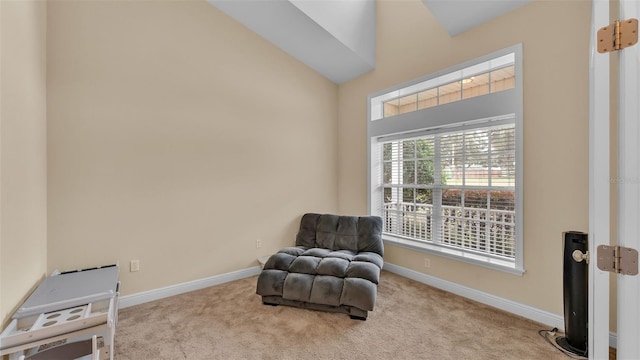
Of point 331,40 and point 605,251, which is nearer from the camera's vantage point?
point 605,251

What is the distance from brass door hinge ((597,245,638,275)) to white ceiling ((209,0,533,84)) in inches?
93.5

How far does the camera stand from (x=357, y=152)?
12.8 feet

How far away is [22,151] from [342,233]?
9.35ft

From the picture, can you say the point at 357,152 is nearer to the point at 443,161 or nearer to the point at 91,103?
the point at 443,161

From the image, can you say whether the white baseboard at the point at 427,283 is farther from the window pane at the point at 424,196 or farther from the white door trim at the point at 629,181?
the white door trim at the point at 629,181

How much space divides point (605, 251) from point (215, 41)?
11.9 ft

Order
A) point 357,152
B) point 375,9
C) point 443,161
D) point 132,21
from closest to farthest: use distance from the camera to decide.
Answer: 1. point 132,21
2. point 443,161
3. point 375,9
4. point 357,152

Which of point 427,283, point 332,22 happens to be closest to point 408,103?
point 332,22

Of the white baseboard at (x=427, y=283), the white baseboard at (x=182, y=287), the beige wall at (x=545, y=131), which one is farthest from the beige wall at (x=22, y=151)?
the beige wall at (x=545, y=131)

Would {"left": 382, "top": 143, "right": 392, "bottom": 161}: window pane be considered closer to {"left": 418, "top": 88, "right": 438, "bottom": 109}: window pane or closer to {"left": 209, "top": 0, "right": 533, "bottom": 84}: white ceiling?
{"left": 418, "top": 88, "right": 438, "bottom": 109}: window pane

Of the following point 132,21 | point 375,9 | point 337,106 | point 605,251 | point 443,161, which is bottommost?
point 605,251

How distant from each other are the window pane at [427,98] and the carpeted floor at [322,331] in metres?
2.21

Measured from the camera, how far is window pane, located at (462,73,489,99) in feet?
9.06

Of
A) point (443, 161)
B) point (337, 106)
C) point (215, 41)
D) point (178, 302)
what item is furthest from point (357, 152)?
point (178, 302)
